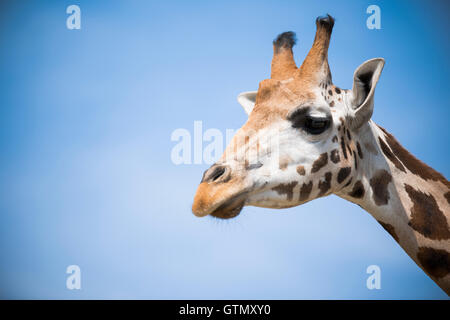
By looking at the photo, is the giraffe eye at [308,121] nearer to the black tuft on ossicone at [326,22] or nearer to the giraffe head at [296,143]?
the giraffe head at [296,143]

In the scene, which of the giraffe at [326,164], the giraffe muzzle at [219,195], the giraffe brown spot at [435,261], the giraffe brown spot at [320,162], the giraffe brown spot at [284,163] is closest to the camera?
the giraffe muzzle at [219,195]

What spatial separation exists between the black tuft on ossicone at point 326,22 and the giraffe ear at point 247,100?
141cm

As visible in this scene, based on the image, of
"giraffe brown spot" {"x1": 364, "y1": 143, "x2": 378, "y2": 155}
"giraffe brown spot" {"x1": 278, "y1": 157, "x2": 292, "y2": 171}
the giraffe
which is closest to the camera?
the giraffe

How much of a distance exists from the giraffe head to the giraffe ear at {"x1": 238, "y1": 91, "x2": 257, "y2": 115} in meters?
1.00

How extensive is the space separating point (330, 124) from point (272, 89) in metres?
0.77

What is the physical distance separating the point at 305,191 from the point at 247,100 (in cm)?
211

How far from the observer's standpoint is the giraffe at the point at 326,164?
12.6 feet

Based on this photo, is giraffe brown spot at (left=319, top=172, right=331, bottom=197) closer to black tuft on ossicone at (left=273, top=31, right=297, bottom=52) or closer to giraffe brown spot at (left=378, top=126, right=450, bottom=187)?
giraffe brown spot at (left=378, top=126, right=450, bottom=187)

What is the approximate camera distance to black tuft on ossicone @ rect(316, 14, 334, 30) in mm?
4605

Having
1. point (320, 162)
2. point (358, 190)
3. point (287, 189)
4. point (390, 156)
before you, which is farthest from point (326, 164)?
point (390, 156)

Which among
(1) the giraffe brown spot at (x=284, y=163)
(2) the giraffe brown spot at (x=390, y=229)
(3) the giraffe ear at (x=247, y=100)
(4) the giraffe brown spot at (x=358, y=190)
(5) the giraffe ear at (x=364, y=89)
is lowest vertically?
(2) the giraffe brown spot at (x=390, y=229)

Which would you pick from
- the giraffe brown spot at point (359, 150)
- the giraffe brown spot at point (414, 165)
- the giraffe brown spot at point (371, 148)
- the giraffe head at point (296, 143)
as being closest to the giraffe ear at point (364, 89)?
the giraffe head at point (296, 143)

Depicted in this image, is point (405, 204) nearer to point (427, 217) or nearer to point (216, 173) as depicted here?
point (427, 217)

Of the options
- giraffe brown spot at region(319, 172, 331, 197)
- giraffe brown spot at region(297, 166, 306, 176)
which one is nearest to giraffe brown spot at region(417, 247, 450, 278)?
giraffe brown spot at region(319, 172, 331, 197)
